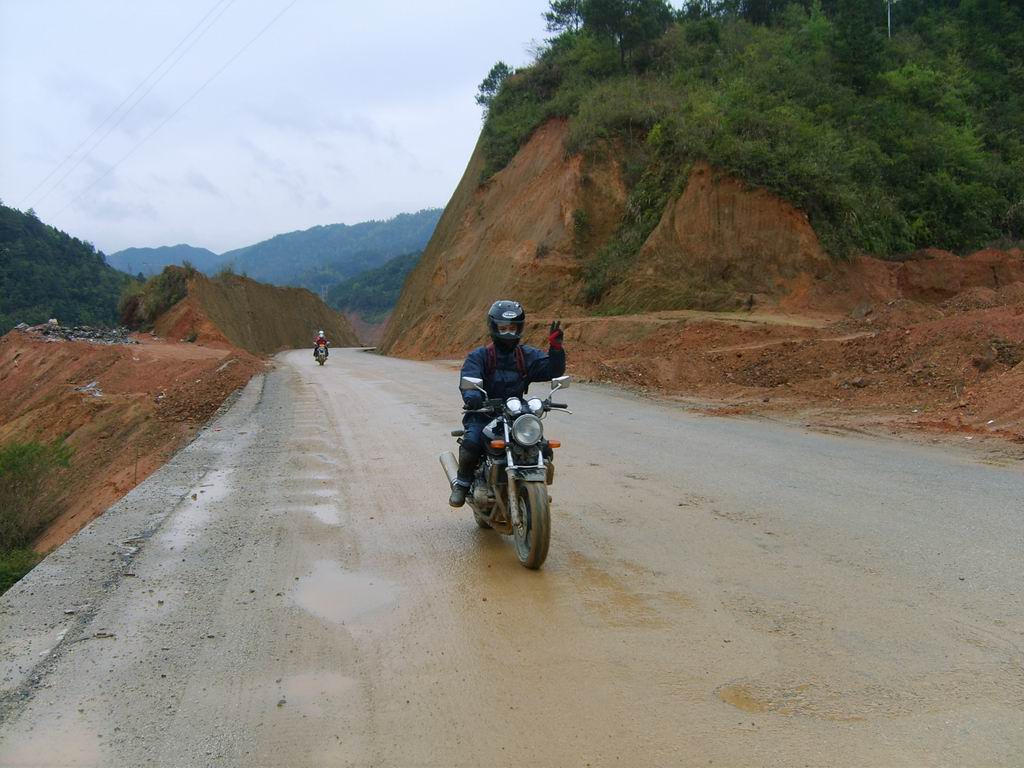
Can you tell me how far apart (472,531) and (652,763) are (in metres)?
3.55

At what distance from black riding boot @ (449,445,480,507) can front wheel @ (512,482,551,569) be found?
67 centimetres

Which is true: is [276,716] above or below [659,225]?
below

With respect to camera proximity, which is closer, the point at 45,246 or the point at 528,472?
the point at 528,472

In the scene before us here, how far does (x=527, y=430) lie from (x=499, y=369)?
33.7 inches

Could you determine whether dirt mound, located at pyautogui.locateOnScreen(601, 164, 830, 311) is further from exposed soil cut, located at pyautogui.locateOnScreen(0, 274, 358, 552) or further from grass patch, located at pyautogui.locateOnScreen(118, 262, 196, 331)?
grass patch, located at pyautogui.locateOnScreen(118, 262, 196, 331)

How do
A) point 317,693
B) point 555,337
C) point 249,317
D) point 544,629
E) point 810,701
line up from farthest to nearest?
point 249,317, point 555,337, point 544,629, point 317,693, point 810,701

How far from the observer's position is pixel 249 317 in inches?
2485

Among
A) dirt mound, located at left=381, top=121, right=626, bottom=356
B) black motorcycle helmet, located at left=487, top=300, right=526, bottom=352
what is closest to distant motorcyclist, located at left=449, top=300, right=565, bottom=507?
black motorcycle helmet, located at left=487, top=300, right=526, bottom=352

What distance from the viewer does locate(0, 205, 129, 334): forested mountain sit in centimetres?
6306

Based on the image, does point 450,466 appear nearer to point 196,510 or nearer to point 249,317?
point 196,510

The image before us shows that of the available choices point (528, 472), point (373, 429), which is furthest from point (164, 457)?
point (528, 472)

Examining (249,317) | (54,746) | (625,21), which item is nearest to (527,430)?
(54,746)

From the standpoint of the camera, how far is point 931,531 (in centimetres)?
598

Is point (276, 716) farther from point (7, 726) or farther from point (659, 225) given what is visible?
point (659, 225)
